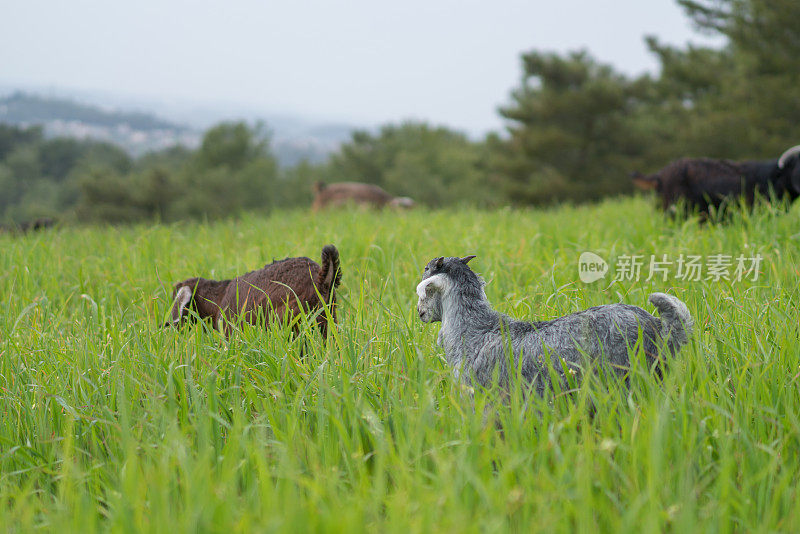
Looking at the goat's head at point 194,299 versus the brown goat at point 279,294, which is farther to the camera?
the goat's head at point 194,299

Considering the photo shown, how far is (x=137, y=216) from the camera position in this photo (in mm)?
32188

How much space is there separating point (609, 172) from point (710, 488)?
22.3 meters

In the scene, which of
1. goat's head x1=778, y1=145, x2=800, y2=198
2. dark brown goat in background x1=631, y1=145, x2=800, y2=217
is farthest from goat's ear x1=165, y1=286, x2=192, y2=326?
goat's head x1=778, y1=145, x2=800, y2=198

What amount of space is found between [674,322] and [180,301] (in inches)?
107

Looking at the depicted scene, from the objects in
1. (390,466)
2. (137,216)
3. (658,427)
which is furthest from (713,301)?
(137,216)

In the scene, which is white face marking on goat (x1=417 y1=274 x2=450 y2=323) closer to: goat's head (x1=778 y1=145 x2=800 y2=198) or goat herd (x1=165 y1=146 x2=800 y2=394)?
goat herd (x1=165 y1=146 x2=800 y2=394)

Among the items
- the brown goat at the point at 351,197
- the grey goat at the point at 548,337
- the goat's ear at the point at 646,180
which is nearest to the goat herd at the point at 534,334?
the grey goat at the point at 548,337

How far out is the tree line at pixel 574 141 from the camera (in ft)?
54.6

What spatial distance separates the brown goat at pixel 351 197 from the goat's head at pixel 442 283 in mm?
8183

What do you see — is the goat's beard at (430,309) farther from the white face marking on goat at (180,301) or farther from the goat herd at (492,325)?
the white face marking on goat at (180,301)

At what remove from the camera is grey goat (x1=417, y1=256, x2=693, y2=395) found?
2162mm

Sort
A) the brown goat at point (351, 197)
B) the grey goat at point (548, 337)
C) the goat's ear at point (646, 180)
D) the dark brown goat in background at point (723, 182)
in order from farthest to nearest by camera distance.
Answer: the brown goat at point (351, 197) < the goat's ear at point (646, 180) < the dark brown goat in background at point (723, 182) < the grey goat at point (548, 337)

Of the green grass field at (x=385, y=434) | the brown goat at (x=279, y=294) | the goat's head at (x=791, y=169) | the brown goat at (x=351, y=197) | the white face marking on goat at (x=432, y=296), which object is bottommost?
the green grass field at (x=385, y=434)

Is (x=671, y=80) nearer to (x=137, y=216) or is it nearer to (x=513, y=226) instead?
(x=513, y=226)
